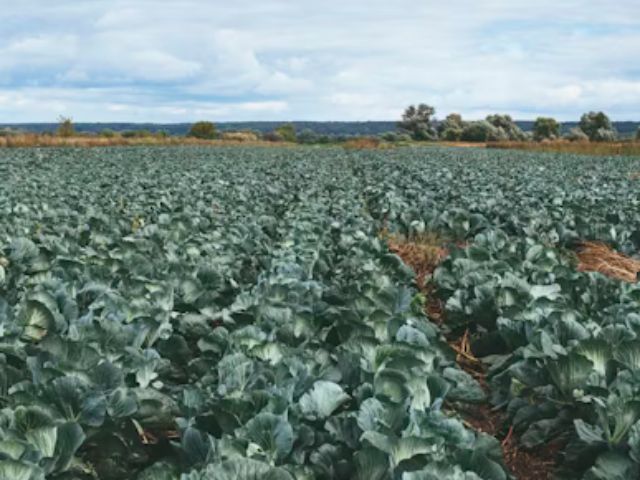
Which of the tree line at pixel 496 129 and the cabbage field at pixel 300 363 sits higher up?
the tree line at pixel 496 129

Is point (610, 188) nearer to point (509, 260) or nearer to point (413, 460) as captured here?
point (509, 260)

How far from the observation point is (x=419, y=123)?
348 feet

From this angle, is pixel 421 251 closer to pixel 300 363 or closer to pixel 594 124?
pixel 300 363

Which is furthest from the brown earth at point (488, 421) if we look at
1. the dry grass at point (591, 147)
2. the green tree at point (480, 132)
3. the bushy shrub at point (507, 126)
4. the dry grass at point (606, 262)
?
the bushy shrub at point (507, 126)

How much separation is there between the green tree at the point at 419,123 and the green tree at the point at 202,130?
87.9 feet

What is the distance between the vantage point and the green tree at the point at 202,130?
90.4 metres

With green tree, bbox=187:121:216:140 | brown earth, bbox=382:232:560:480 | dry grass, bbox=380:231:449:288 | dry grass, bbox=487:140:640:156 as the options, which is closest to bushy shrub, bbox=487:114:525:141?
green tree, bbox=187:121:216:140

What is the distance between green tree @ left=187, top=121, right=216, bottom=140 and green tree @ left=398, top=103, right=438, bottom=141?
2681cm

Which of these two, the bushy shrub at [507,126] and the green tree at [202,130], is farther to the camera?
the bushy shrub at [507,126]

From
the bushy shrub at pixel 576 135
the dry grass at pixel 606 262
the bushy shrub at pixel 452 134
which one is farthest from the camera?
the bushy shrub at pixel 452 134

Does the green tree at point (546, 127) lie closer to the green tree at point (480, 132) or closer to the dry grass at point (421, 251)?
the green tree at point (480, 132)

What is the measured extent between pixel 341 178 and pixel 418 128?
282 feet

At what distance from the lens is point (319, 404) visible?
312 cm

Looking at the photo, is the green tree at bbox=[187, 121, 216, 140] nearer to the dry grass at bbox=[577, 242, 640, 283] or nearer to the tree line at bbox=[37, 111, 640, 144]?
the tree line at bbox=[37, 111, 640, 144]
